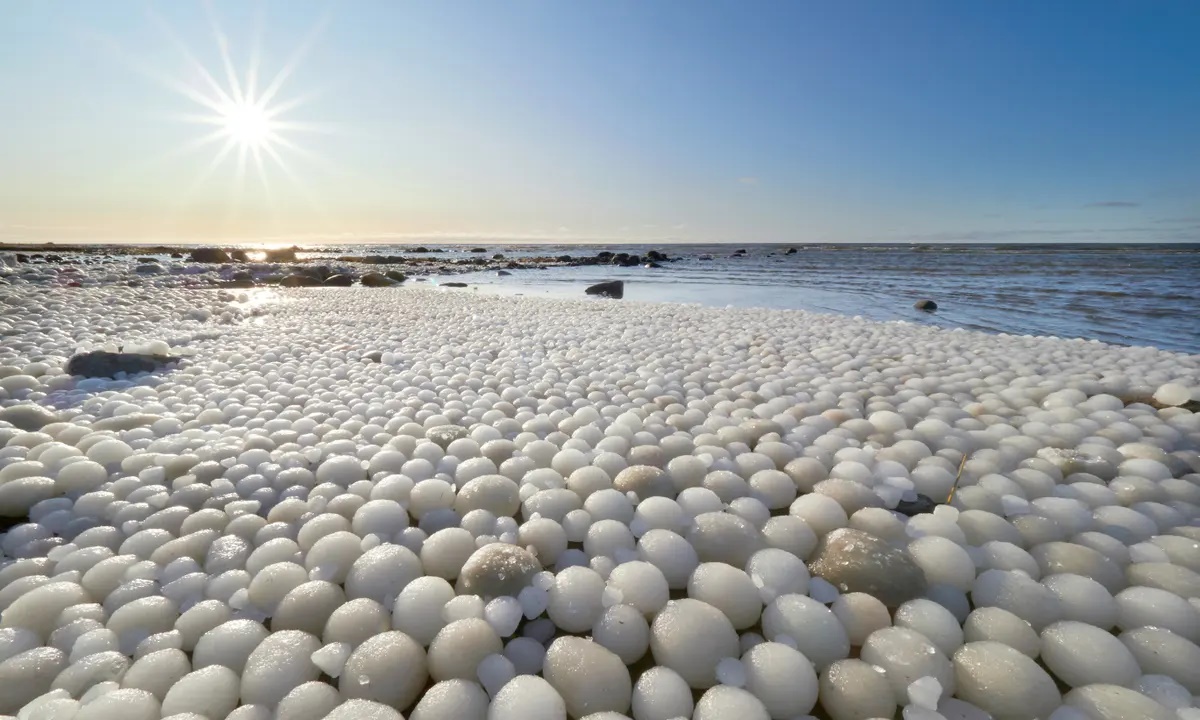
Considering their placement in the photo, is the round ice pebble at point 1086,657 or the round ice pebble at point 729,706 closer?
the round ice pebble at point 729,706

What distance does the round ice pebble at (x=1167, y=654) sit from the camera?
1091mm

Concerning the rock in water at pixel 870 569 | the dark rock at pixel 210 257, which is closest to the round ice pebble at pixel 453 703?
the rock in water at pixel 870 569

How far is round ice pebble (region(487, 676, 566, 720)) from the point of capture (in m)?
0.98

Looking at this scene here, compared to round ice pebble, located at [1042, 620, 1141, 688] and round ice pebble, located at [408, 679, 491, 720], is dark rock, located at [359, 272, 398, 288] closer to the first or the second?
round ice pebble, located at [408, 679, 491, 720]

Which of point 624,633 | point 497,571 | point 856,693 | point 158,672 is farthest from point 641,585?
point 158,672

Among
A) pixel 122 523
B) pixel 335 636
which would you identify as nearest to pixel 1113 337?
pixel 335 636

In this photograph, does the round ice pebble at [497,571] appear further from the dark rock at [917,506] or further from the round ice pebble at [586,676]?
the dark rock at [917,506]

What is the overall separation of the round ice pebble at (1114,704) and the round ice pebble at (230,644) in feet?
5.91

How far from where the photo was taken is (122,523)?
5.51ft

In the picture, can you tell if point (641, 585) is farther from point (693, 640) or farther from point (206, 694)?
→ point (206, 694)

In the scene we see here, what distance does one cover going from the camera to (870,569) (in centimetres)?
136

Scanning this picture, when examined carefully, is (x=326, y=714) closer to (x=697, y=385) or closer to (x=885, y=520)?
(x=885, y=520)

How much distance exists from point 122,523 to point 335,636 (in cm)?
109

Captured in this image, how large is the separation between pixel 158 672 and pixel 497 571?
0.75 m
